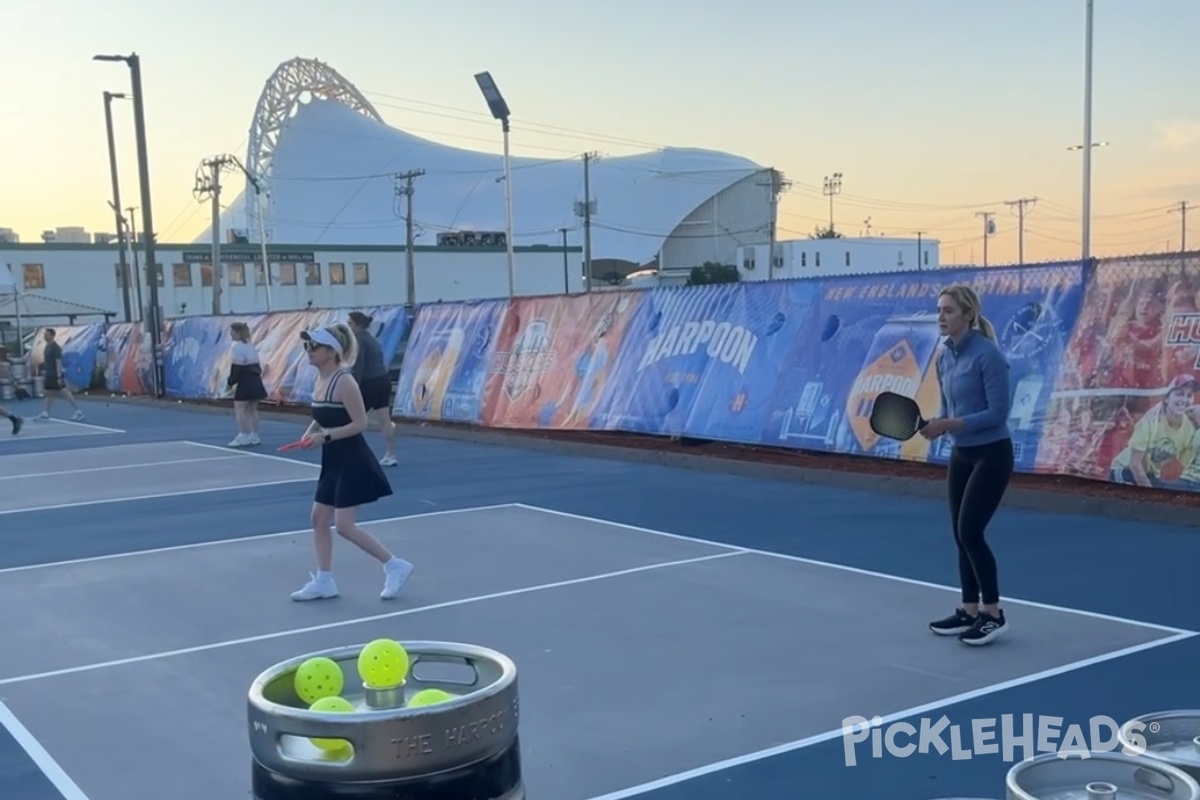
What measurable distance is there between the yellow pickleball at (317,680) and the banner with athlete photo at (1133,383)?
895 centimetres

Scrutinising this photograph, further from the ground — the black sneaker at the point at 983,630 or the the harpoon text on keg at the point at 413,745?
the the harpoon text on keg at the point at 413,745

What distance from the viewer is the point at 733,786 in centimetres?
467

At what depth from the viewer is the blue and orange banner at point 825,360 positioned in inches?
408

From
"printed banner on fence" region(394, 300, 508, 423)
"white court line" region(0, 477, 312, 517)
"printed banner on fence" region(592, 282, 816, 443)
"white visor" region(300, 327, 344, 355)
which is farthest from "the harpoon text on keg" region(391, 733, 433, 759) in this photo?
"printed banner on fence" region(394, 300, 508, 423)

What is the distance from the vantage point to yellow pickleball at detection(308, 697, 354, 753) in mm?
2328

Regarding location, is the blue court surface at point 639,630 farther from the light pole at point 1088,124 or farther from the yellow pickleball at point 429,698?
the light pole at point 1088,124

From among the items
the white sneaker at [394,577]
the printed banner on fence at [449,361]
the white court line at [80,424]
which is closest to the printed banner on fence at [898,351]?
the white sneaker at [394,577]

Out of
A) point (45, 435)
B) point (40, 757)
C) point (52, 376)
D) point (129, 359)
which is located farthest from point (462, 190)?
point (40, 757)

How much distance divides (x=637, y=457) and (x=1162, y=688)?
9.49 meters

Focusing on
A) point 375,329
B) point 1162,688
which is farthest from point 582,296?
point 1162,688

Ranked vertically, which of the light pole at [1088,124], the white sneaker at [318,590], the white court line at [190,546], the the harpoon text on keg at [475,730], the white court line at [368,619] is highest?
the light pole at [1088,124]

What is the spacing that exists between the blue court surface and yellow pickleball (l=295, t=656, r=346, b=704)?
7.39 feet

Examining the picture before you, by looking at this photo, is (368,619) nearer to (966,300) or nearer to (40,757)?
(40,757)

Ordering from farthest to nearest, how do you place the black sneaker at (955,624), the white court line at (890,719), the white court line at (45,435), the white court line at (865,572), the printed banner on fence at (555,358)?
1. the white court line at (45,435)
2. the printed banner on fence at (555,358)
3. the white court line at (865,572)
4. the black sneaker at (955,624)
5. the white court line at (890,719)
